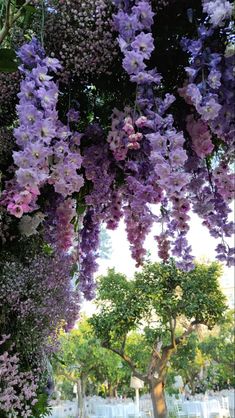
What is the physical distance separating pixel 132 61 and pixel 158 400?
30.6 ft

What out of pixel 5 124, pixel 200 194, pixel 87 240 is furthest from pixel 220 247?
pixel 5 124

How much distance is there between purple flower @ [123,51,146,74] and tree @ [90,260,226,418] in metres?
7.83

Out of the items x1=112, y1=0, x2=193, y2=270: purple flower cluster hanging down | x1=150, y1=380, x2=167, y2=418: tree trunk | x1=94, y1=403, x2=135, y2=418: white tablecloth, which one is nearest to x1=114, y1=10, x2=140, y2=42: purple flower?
x1=112, y1=0, x2=193, y2=270: purple flower cluster hanging down

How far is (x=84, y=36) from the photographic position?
1.09 metres

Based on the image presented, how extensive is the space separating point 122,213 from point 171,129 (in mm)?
540

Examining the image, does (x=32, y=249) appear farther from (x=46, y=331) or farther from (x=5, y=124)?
(x=5, y=124)

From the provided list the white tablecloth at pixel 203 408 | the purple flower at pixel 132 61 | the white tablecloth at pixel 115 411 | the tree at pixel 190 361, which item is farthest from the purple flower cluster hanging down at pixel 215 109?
the tree at pixel 190 361

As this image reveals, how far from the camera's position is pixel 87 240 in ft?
5.51

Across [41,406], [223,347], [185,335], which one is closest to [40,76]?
[41,406]

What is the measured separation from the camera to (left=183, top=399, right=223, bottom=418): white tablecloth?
1088cm

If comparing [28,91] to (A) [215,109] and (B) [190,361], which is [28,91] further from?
(B) [190,361]

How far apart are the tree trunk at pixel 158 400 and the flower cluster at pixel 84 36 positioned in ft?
29.9

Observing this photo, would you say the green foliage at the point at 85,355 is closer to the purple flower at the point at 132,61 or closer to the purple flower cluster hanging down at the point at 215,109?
the purple flower cluster hanging down at the point at 215,109

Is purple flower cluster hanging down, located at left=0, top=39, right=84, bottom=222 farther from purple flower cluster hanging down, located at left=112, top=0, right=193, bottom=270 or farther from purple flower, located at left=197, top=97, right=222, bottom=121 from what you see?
purple flower, located at left=197, top=97, right=222, bottom=121
